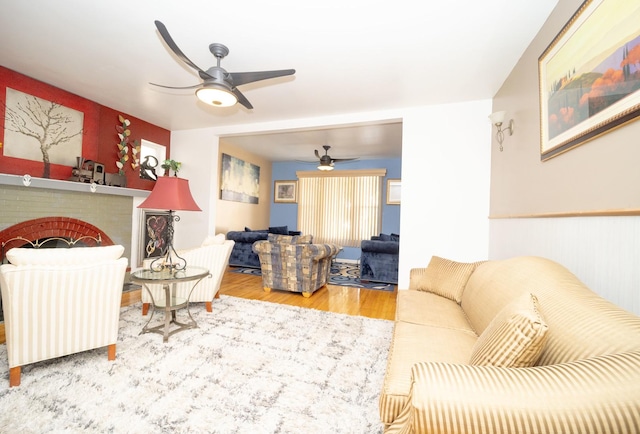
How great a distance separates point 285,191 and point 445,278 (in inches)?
244

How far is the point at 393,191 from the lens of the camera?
7133 mm

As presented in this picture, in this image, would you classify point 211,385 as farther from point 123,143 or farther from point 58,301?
point 123,143

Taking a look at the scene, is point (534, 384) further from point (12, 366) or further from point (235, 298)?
point (235, 298)

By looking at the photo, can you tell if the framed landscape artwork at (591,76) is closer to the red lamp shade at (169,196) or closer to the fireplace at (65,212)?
the red lamp shade at (169,196)

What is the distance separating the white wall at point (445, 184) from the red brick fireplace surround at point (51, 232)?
4.32 meters

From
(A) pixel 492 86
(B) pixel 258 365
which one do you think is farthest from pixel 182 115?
(A) pixel 492 86

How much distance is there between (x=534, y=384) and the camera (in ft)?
2.07

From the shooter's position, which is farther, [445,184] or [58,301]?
[445,184]

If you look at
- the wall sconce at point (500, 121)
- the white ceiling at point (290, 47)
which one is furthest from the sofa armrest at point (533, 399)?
the wall sconce at point (500, 121)

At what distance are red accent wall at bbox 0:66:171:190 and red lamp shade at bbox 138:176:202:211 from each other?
205 cm

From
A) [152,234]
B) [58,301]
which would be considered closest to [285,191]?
[152,234]

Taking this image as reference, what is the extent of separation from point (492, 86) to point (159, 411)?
4.15 metres

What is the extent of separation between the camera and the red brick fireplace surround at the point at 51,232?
304 centimetres

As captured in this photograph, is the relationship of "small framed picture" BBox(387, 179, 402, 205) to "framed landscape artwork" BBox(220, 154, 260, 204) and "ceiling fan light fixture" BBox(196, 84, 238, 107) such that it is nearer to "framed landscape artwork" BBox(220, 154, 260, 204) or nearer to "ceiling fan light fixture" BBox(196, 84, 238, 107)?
"framed landscape artwork" BBox(220, 154, 260, 204)
